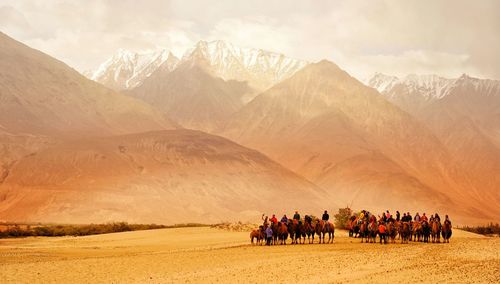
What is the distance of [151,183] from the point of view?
136m

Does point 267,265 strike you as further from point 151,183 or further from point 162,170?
point 162,170

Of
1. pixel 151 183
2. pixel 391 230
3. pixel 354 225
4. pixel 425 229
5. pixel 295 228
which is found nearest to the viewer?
pixel 295 228

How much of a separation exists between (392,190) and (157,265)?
442 ft

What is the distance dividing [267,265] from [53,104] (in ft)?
509

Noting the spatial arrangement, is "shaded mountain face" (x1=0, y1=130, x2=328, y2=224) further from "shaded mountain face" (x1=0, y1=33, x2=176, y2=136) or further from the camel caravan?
the camel caravan

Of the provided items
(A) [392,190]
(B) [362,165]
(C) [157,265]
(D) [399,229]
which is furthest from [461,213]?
(C) [157,265]

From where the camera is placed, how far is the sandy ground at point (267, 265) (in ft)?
89.0

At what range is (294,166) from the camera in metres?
185

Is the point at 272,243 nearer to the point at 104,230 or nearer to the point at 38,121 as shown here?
the point at 104,230

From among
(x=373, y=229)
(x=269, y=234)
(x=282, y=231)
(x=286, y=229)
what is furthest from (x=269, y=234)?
(x=373, y=229)

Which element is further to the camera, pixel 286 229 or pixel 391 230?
pixel 391 230

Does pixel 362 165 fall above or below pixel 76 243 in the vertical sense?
above

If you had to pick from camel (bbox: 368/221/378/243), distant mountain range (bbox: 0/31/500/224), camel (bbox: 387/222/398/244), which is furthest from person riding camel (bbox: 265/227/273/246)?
distant mountain range (bbox: 0/31/500/224)

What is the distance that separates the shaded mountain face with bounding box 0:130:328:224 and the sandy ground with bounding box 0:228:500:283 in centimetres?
7243
